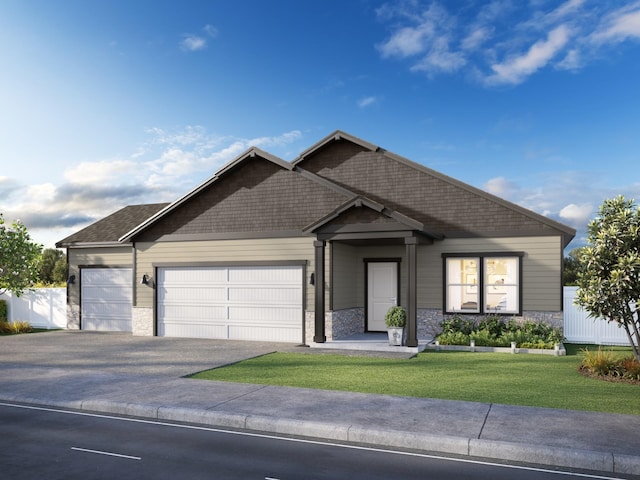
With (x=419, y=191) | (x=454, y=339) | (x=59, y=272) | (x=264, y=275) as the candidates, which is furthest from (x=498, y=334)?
(x=59, y=272)

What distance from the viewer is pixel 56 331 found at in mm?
22656

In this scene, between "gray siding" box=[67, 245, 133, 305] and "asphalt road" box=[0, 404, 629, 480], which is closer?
"asphalt road" box=[0, 404, 629, 480]

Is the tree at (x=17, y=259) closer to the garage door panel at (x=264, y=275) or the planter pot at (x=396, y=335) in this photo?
the garage door panel at (x=264, y=275)

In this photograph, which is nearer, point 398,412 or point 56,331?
point 398,412

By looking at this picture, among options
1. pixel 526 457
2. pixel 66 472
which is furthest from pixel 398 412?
pixel 66 472

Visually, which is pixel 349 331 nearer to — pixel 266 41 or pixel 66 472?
pixel 266 41

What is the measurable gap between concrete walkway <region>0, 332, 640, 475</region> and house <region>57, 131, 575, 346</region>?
17.6ft

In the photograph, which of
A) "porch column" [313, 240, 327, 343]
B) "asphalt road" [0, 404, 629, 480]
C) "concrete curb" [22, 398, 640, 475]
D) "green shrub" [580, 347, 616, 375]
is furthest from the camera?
"porch column" [313, 240, 327, 343]

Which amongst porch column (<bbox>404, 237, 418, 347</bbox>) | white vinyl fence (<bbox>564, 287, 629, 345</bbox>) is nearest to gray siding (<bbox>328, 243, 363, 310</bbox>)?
porch column (<bbox>404, 237, 418, 347</bbox>)

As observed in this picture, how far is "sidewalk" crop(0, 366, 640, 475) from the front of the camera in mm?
6898

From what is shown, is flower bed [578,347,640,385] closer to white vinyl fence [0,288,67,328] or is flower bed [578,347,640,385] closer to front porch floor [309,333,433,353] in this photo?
front porch floor [309,333,433,353]

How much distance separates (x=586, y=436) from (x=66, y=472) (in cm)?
638

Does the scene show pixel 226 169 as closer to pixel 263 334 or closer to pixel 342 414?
pixel 263 334

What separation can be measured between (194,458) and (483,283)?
42.5ft
